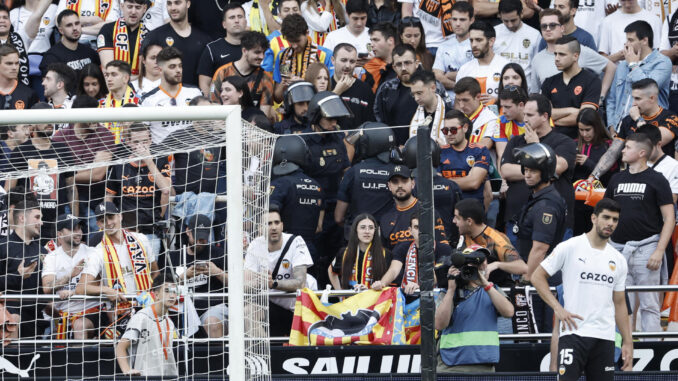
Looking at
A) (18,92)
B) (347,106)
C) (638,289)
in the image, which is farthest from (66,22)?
(638,289)

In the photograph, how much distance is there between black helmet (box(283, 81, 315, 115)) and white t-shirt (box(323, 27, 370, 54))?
1821 mm

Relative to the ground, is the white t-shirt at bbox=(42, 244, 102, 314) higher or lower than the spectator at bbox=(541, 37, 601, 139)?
lower

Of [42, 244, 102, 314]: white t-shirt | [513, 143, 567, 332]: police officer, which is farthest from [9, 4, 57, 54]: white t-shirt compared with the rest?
[513, 143, 567, 332]: police officer

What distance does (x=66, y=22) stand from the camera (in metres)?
13.5

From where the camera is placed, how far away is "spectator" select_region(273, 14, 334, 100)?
12484mm

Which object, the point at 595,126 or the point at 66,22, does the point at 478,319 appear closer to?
the point at 595,126

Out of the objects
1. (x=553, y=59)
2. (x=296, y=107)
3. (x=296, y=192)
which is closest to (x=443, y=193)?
(x=296, y=192)

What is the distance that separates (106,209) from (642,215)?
480 centimetres

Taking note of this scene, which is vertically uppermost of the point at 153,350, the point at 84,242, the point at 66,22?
the point at 66,22

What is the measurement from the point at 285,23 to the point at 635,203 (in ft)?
14.2

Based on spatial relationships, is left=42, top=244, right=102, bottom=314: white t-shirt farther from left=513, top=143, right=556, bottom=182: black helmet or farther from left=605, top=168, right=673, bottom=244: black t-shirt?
left=605, top=168, right=673, bottom=244: black t-shirt

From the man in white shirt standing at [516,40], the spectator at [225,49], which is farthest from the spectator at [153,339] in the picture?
the man in white shirt standing at [516,40]

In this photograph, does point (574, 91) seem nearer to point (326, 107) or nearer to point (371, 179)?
point (371, 179)

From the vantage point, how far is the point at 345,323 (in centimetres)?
973
